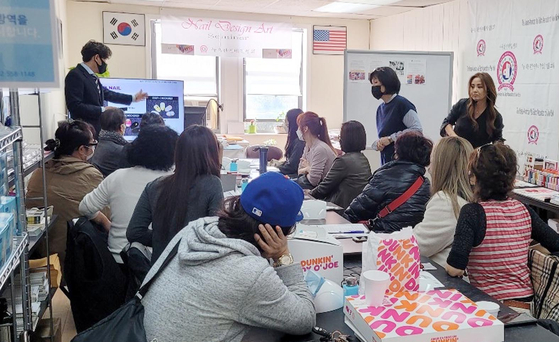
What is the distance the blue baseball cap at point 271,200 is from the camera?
4.54ft

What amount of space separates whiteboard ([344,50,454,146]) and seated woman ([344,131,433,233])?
10.8 ft

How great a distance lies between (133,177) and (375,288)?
1.58m

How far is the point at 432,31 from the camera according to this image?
670 cm

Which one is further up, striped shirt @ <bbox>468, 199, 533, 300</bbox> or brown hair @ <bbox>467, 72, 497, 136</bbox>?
brown hair @ <bbox>467, 72, 497, 136</bbox>

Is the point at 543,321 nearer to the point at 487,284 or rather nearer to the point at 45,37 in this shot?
the point at 487,284

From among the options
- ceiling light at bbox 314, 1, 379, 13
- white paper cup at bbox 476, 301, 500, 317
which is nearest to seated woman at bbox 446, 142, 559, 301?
white paper cup at bbox 476, 301, 500, 317

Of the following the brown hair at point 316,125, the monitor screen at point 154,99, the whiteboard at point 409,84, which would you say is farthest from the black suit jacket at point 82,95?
the whiteboard at point 409,84

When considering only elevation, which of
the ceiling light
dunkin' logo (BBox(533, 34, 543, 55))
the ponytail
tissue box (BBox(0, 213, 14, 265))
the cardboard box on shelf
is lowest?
the cardboard box on shelf

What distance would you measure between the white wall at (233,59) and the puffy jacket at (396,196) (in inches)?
198

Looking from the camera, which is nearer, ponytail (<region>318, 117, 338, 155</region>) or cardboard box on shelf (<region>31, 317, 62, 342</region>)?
cardboard box on shelf (<region>31, 317, 62, 342</region>)

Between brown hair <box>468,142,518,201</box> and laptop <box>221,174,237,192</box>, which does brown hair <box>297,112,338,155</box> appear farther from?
brown hair <box>468,142,518,201</box>

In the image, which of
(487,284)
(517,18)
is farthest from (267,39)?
(487,284)

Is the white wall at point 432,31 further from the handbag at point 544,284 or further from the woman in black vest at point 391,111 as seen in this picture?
the handbag at point 544,284

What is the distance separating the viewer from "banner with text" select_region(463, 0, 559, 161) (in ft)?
15.3
